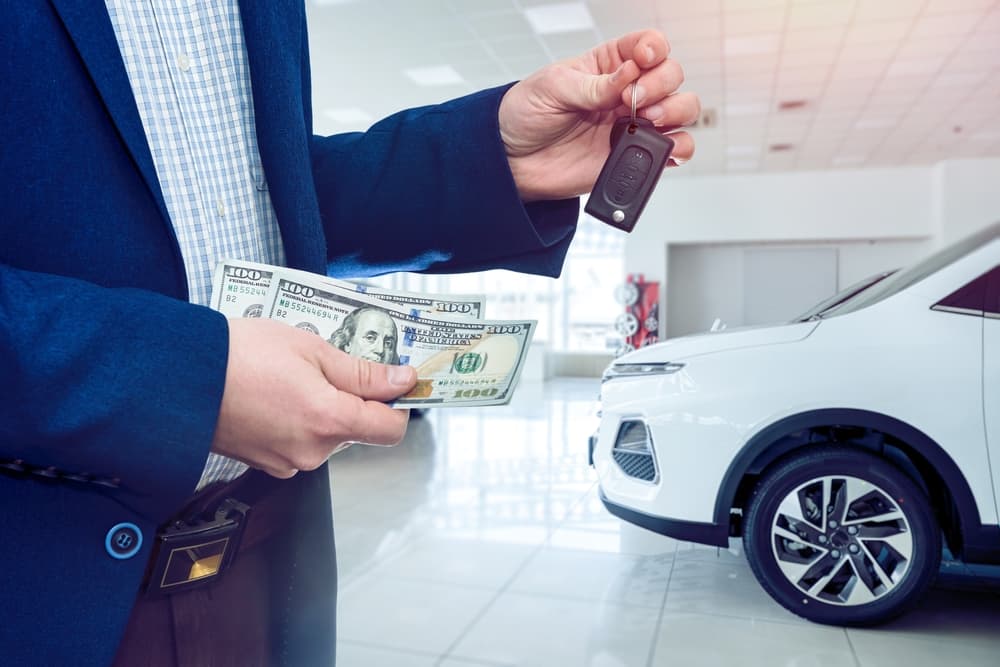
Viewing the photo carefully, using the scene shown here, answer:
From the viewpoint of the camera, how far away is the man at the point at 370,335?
789 mm

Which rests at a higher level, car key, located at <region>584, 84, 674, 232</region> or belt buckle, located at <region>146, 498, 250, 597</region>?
car key, located at <region>584, 84, 674, 232</region>

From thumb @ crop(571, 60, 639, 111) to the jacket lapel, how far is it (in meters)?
0.46

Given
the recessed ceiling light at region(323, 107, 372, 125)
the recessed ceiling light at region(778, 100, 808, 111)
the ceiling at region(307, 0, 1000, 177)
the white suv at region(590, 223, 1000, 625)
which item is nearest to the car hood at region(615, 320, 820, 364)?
the white suv at region(590, 223, 1000, 625)

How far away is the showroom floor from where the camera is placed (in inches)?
82.4

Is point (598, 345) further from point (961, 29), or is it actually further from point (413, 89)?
point (961, 29)

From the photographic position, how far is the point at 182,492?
54 cm

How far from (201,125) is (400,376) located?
1.10 ft

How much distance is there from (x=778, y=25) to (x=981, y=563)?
538 centimetres

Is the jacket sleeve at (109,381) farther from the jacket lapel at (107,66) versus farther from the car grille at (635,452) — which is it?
the car grille at (635,452)

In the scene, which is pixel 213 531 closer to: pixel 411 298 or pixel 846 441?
pixel 411 298

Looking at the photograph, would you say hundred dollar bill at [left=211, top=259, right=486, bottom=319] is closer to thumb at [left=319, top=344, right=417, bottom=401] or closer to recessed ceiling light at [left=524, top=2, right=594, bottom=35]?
thumb at [left=319, top=344, right=417, bottom=401]

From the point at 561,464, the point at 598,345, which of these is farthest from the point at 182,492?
the point at 598,345

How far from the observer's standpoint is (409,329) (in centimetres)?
81

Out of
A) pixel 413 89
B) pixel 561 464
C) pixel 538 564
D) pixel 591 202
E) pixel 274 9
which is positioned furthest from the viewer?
pixel 413 89
